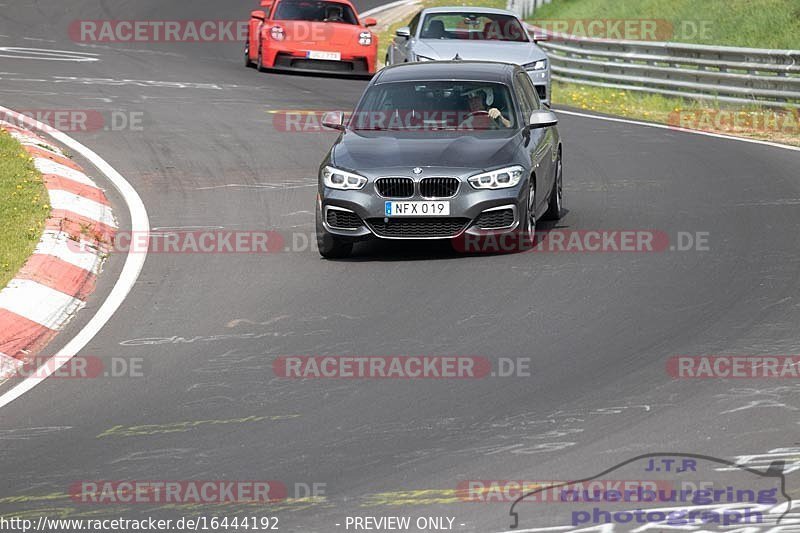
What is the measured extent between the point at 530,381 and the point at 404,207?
3480 mm

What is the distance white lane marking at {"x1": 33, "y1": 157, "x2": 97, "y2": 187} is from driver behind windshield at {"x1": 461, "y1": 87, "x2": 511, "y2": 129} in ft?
12.8

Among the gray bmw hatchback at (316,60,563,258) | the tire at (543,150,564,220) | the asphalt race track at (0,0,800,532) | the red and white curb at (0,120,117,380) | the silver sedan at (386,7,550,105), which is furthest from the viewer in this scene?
the silver sedan at (386,7,550,105)

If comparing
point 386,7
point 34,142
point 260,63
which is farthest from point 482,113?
point 386,7

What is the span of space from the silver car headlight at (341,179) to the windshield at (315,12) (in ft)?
47.3

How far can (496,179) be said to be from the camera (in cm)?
1138

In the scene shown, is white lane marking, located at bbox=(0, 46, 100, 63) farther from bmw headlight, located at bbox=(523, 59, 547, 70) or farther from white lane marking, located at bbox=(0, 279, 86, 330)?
white lane marking, located at bbox=(0, 279, 86, 330)

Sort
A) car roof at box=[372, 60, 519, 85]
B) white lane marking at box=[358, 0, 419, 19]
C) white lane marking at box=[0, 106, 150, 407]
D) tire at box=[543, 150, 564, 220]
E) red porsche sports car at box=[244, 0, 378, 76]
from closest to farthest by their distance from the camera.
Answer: white lane marking at box=[0, 106, 150, 407], car roof at box=[372, 60, 519, 85], tire at box=[543, 150, 564, 220], red porsche sports car at box=[244, 0, 378, 76], white lane marking at box=[358, 0, 419, 19]

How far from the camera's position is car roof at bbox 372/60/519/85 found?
1274 cm

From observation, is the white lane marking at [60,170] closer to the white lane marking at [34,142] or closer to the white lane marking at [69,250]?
the white lane marking at [34,142]

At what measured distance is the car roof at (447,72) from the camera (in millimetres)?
12742

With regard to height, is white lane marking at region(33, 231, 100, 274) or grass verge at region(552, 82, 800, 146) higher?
white lane marking at region(33, 231, 100, 274)

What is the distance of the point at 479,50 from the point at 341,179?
9.31m

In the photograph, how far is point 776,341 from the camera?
28.5ft

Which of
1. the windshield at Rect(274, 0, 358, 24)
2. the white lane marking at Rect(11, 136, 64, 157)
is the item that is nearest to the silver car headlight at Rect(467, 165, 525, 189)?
the white lane marking at Rect(11, 136, 64, 157)
